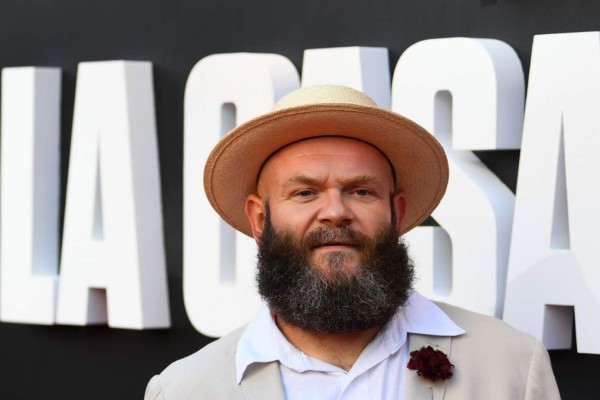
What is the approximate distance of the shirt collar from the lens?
11.4 feet

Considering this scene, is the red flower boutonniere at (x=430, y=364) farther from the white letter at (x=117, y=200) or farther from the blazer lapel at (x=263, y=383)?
the white letter at (x=117, y=200)

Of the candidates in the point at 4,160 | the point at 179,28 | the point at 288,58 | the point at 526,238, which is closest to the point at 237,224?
the point at 526,238

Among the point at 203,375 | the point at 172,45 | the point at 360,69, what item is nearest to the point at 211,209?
the point at 172,45

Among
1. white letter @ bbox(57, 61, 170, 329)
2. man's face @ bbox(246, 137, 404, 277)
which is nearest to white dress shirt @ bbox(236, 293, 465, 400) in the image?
man's face @ bbox(246, 137, 404, 277)

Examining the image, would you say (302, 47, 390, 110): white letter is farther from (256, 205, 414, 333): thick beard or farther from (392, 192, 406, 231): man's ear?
(256, 205, 414, 333): thick beard

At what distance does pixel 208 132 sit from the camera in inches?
206

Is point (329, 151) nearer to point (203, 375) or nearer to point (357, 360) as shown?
point (357, 360)

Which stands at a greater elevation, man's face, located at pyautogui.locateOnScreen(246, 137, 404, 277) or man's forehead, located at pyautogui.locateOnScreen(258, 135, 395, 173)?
man's forehead, located at pyautogui.locateOnScreen(258, 135, 395, 173)

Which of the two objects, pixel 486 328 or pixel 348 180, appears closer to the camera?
pixel 348 180

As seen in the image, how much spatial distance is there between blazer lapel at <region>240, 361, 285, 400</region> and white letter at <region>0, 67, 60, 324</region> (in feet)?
7.79

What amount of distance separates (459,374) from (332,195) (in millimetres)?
548

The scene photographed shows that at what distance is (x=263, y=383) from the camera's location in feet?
11.3

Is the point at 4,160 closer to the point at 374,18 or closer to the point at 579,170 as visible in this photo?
the point at 374,18

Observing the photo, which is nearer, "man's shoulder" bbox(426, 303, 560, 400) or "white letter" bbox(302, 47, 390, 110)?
"man's shoulder" bbox(426, 303, 560, 400)
